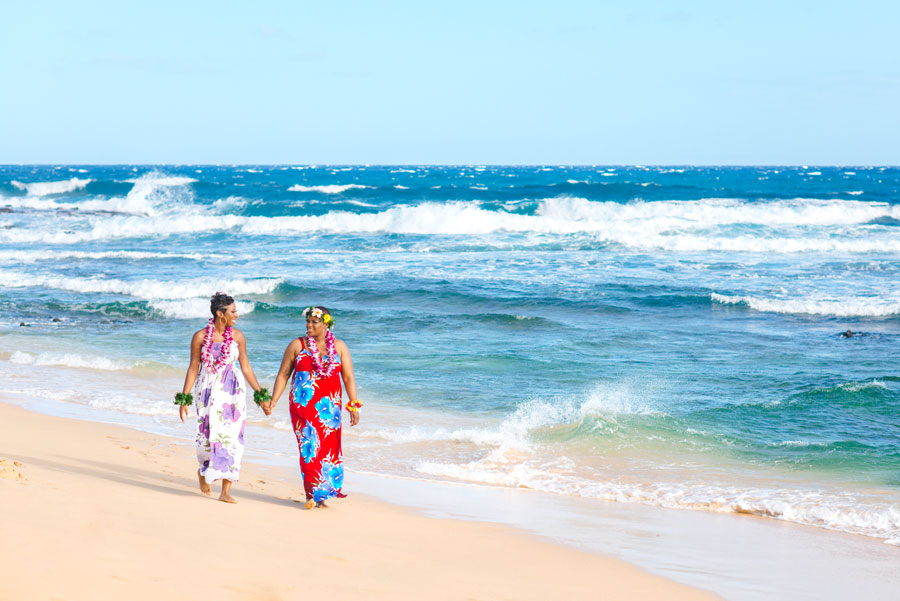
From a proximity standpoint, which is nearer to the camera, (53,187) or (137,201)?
(137,201)

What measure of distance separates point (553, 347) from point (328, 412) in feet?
25.5

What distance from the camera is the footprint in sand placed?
17.8 feet

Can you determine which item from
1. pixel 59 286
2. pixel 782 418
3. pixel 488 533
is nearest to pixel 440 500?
pixel 488 533

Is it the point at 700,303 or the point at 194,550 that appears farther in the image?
the point at 700,303

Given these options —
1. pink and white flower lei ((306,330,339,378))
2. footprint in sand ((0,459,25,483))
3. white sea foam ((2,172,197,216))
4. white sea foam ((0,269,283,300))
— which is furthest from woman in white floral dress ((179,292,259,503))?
white sea foam ((2,172,197,216))

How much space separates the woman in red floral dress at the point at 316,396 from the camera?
592cm

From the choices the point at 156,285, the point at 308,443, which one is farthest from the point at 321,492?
A: the point at 156,285

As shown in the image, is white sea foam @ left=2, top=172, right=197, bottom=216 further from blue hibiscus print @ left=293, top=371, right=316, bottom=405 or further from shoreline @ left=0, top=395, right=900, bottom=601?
blue hibiscus print @ left=293, top=371, right=316, bottom=405

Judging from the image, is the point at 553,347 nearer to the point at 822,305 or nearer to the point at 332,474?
the point at 822,305

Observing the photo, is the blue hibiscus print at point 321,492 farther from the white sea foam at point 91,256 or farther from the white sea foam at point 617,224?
the white sea foam at point 617,224

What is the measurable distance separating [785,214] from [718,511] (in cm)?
3881

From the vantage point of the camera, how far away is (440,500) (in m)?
6.74

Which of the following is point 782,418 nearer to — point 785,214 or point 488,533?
point 488,533

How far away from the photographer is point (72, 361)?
40.4ft
